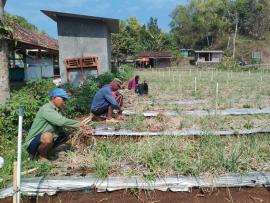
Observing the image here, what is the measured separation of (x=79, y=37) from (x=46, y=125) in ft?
40.1

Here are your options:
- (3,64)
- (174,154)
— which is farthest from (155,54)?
(174,154)

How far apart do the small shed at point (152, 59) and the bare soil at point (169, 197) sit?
47981 mm

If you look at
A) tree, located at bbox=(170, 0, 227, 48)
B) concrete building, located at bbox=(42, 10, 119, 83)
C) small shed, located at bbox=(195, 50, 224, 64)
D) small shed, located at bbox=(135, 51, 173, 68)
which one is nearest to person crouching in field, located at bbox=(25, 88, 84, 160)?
concrete building, located at bbox=(42, 10, 119, 83)

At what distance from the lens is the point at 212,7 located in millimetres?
67188

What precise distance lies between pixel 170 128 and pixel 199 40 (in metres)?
63.2

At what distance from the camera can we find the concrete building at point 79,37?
16219 mm

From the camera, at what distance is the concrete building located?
53.2 ft

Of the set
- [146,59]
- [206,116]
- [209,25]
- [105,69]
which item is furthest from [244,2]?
[206,116]

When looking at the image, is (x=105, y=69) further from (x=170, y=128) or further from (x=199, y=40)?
(x=199, y=40)

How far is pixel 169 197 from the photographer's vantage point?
402cm

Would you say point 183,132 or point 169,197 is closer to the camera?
point 169,197

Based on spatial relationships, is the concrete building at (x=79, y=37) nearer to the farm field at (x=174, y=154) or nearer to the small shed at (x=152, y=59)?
the farm field at (x=174, y=154)

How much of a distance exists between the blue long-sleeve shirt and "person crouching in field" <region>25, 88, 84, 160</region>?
2.64 meters

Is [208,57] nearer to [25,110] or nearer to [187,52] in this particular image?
[187,52]
